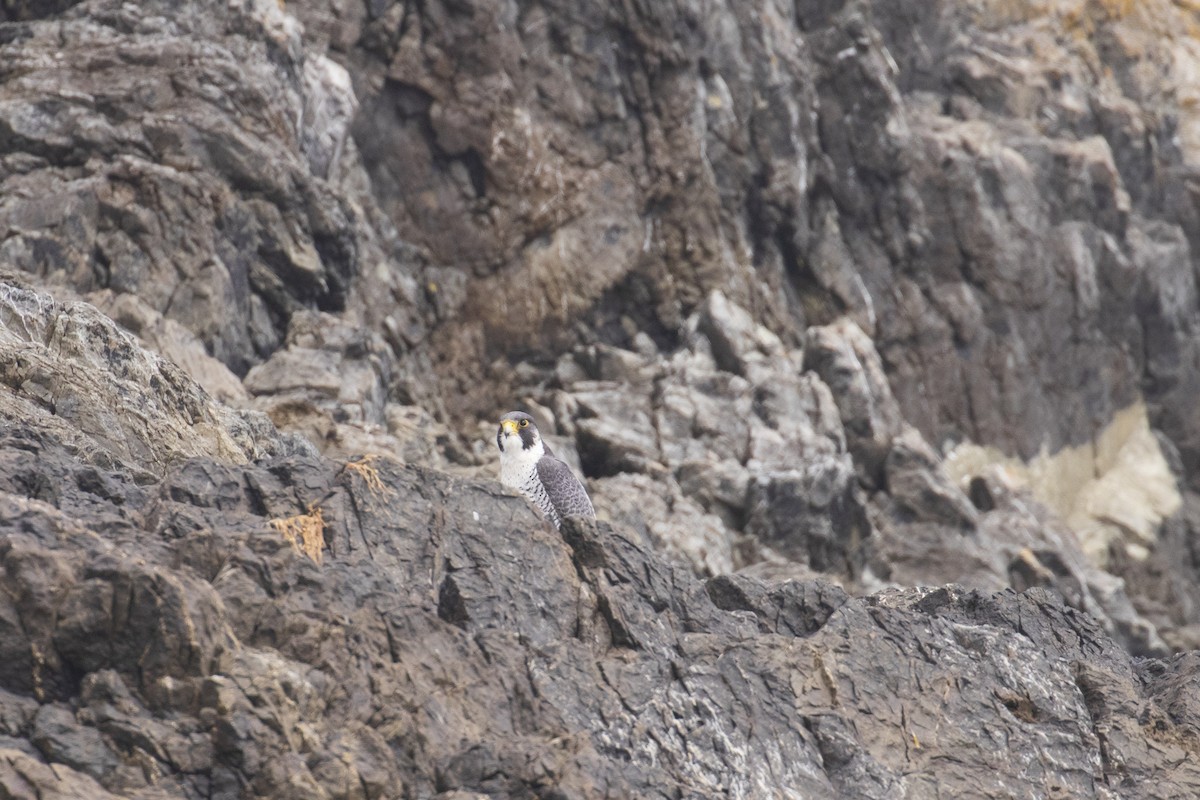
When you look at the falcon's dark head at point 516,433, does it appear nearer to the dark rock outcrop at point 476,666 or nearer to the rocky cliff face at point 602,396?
the rocky cliff face at point 602,396

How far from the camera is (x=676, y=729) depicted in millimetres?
13367

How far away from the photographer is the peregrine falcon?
18484 mm

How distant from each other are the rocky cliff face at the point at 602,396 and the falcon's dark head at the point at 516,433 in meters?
1.21

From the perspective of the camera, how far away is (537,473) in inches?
742

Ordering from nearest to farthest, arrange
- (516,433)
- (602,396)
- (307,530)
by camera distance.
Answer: (307,530) < (516,433) < (602,396)

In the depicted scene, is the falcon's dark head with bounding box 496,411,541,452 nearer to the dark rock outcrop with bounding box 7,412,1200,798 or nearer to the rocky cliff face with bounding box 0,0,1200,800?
the rocky cliff face with bounding box 0,0,1200,800

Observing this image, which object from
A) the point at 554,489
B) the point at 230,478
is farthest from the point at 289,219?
the point at 230,478

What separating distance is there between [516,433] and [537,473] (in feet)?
2.86

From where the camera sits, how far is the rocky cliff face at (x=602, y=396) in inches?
487

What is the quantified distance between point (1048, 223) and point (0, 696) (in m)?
49.9

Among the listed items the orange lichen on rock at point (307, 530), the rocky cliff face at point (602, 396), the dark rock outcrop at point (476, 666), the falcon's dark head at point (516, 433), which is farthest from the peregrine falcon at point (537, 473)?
the orange lichen on rock at point (307, 530)

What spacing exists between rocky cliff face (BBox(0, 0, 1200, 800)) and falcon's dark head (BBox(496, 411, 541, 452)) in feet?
3.96

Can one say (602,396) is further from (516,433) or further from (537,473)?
(537,473)

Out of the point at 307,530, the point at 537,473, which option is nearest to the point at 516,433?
the point at 537,473
